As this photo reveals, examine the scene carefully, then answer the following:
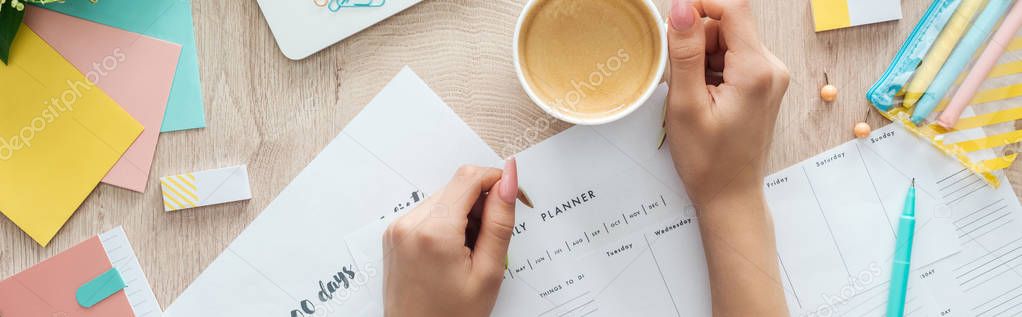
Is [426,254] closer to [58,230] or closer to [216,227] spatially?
[216,227]

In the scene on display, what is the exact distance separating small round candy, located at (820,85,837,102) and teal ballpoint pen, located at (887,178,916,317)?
0.15 metres

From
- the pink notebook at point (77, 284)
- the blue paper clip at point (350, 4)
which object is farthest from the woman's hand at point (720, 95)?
the pink notebook at point (77, 284)

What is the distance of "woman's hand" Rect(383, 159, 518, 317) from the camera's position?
2.52 ft

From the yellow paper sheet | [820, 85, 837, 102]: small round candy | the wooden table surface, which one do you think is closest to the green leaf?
the yellow paper sheet

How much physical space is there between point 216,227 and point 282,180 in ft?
0.33

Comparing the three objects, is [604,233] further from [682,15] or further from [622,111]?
[682,15]

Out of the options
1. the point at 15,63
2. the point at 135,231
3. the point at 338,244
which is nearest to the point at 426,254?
the point at 338,244

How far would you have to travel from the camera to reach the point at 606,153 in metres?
0.84

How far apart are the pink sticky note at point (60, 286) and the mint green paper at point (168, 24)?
0.64ft

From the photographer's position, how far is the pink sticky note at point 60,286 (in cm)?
85

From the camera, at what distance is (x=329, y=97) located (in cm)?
84

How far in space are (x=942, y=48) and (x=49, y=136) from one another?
42.0 inches

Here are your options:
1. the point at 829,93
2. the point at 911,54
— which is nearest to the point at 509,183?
the point at 829,93

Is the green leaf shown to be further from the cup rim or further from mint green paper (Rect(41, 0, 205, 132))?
the cup rim
